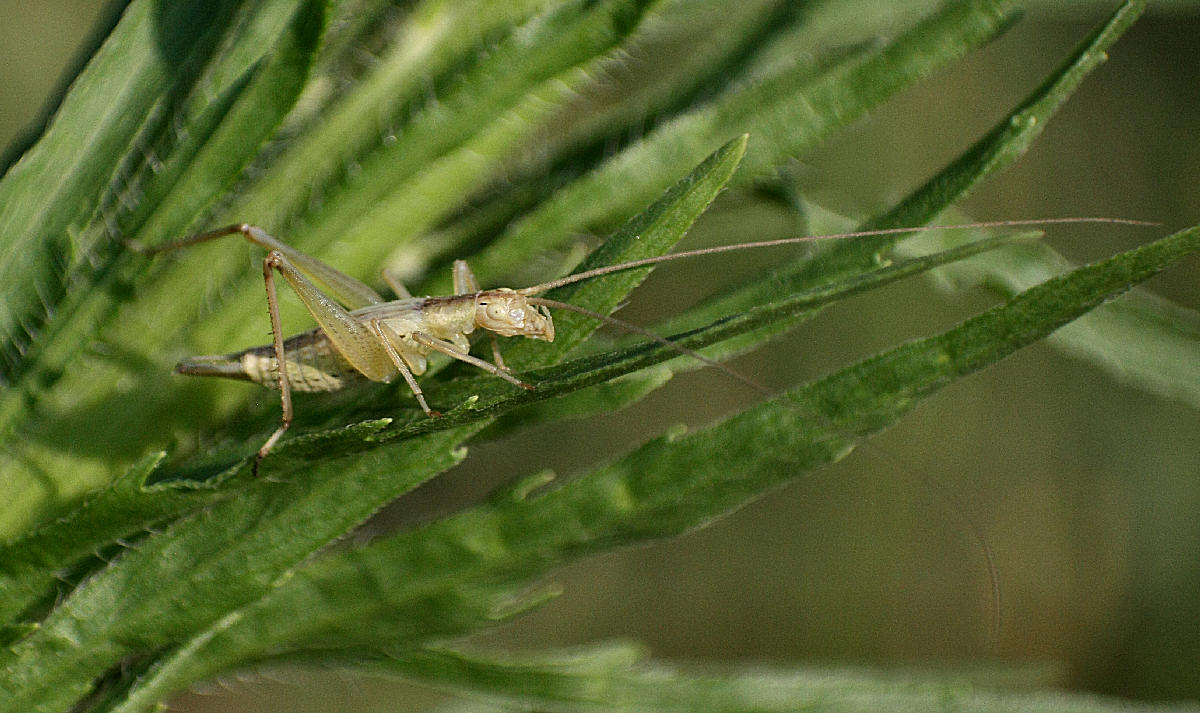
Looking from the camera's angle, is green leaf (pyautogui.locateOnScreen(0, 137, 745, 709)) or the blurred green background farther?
the blurred green background

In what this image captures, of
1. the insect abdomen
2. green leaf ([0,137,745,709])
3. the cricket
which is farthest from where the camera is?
the insect abdomen

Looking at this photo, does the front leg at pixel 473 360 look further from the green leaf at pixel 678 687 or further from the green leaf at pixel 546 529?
the green leaf at pixel 678 687

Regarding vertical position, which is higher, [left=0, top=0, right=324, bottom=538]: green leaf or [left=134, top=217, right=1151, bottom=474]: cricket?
[left=0, top=0, right=324, bottom=538]: green leaf

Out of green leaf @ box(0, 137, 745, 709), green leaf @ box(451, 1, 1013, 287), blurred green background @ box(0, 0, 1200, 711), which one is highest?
green leaf @ box(451, 1, 1013, 287)

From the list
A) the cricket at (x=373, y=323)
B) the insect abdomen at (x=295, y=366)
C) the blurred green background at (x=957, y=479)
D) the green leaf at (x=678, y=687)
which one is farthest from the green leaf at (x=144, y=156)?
the blurred green background at (x=957, y=479)

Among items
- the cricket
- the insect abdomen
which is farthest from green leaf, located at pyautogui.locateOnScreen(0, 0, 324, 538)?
the insect abdomen

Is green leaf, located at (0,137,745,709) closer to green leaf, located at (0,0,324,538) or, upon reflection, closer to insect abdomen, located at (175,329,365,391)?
green leaf, located at (0,0,324,538)

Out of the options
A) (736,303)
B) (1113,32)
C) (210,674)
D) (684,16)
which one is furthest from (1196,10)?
(210,674)

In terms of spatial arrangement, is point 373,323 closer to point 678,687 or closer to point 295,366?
point 295,366

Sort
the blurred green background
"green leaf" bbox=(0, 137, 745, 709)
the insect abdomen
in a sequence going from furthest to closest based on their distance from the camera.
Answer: the blurred green background
the insect abdomen
"green leaf" bbox=(0, 137, 745, 709)
